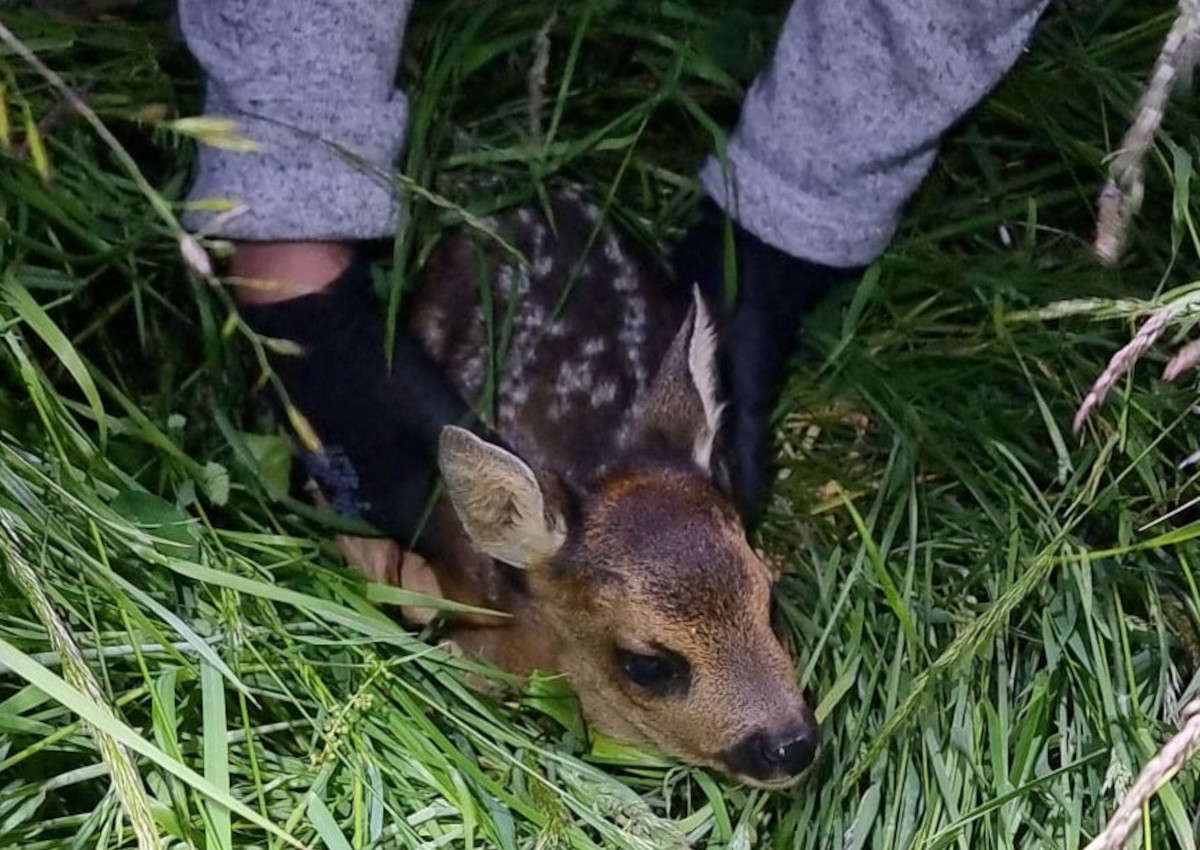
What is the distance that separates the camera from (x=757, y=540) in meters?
2.32

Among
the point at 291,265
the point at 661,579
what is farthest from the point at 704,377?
the point at 291,265

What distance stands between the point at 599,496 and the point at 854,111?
61cm

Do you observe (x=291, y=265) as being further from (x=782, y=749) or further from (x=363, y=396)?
(x=782, y=749)

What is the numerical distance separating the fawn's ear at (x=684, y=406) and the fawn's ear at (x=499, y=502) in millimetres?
180

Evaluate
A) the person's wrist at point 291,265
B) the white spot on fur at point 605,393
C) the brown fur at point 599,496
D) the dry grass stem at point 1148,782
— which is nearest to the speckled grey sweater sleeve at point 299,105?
the person's wrist at point 291,265

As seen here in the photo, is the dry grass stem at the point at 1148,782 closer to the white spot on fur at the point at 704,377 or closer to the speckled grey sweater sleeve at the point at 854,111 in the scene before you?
the white spot on fur at the point at 704,377

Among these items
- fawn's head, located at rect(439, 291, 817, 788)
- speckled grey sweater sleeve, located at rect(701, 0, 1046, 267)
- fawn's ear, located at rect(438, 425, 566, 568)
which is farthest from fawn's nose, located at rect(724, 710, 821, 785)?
speckled grey sweater sleeve, located at rect(701, 0, 1046, 267)

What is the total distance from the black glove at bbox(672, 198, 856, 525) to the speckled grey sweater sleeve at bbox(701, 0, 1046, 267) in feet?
0.10

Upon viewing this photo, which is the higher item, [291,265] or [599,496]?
[291,265]

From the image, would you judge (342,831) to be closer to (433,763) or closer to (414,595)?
(433,763)

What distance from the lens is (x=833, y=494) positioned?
7.63 feet

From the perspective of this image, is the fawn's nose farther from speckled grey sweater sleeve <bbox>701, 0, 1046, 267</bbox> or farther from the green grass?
speckled grey sweater sleeve <bbox>701, 0, 1046, 267</bbox>

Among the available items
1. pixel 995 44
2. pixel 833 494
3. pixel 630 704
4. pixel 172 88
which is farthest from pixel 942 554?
pixel 172 88

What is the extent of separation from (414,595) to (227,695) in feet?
0.86
